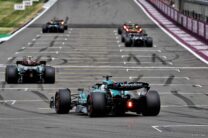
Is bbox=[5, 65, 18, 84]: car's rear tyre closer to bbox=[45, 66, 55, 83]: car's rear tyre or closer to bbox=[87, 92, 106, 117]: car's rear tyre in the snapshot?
bbox=[45, 66, 55, 83]: car's rear tyre

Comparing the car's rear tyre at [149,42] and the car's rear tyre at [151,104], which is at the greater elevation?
the car's rear tyre at [151,104]

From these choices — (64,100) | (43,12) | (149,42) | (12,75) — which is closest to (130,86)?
(64,100)

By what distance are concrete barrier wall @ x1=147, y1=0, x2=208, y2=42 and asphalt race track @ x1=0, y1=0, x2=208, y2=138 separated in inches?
97.7

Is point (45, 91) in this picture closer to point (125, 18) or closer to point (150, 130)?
point (150, 130)

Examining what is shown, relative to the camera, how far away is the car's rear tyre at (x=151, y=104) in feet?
74.9

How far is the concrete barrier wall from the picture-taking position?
2595 inches

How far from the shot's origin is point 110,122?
821 inches

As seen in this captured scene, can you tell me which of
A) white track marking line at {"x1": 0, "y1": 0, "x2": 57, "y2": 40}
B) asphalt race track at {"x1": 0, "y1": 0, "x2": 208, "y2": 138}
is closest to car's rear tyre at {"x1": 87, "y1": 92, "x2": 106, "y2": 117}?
asphalt race track at {"x1": 0, "y1": 0, "x2": 208, "y2": 138}

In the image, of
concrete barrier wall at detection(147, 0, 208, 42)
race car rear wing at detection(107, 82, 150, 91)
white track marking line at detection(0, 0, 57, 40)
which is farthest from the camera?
white track marking line at detection(0, 0, 57, 40)

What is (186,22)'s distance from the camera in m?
78.1

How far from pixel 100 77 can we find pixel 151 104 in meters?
20.3

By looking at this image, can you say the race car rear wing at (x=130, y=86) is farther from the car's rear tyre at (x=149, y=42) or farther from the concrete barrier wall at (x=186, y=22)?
the concrete barrier wall at (x=186, y=22)

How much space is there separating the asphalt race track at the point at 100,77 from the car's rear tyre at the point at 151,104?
301 millimetres

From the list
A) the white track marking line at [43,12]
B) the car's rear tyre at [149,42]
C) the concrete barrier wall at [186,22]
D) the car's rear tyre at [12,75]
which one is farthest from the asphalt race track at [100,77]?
the concrete barrier wall at [186,22]
